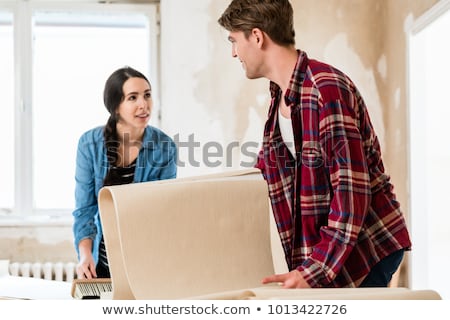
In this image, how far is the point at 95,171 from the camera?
2.29 metres

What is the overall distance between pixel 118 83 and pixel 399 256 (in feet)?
5.31

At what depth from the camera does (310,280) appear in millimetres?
1126

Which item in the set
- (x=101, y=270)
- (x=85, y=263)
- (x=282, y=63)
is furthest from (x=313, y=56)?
(x=282, y=63)

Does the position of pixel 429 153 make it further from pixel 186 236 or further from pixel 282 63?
pixel 186 236

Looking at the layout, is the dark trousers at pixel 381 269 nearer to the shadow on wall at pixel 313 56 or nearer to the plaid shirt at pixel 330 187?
the plaid shirt at pixel 330 187

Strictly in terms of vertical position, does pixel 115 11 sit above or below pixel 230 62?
above

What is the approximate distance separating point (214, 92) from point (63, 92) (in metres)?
0.97

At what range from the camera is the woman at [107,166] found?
87.6 inches

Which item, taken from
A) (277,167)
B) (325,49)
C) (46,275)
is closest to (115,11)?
(325,49)

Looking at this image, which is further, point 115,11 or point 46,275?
point 115,11

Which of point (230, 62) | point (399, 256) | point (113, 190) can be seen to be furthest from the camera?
point (230, 62)

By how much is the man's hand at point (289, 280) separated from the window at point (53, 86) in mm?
3209
